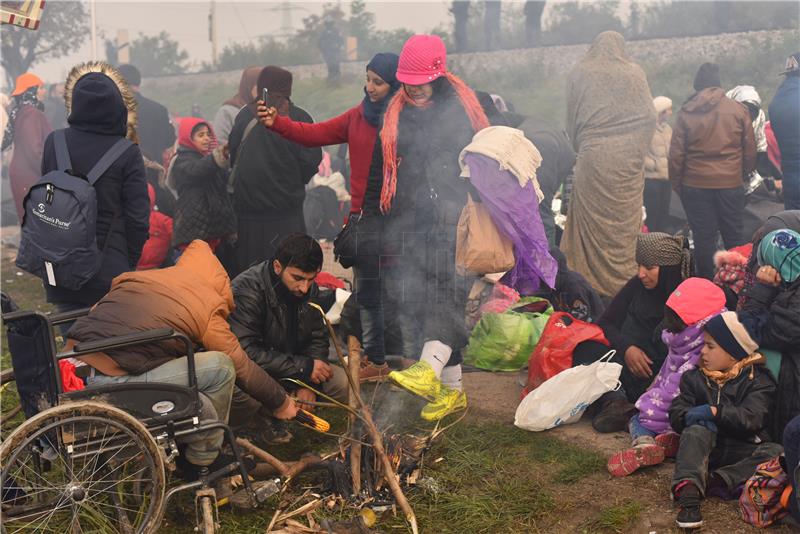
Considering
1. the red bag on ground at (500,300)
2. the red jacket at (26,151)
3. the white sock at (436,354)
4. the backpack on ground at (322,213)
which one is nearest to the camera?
the white sock at (436,354)

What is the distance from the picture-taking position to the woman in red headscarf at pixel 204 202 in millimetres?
7191

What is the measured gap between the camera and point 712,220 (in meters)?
8.51

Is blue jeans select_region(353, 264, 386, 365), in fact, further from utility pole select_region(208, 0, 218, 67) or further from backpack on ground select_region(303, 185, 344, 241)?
utility pole select_region(208, 0, 218, 67)

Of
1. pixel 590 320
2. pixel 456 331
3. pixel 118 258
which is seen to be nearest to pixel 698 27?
pixel 590 320

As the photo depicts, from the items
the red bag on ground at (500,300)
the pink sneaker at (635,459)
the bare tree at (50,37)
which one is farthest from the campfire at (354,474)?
the bare tree at (50,37)

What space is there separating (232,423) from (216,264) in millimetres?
880

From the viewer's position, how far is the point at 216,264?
4.71 metres

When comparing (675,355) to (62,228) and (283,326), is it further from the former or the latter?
(62,228)

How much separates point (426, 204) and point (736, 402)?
2.21m

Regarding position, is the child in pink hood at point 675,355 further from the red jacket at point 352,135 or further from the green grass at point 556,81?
the green grass at point 556,81

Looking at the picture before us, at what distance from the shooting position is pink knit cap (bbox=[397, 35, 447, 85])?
17.4 feet

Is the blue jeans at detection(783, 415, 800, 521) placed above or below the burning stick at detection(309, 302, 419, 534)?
above

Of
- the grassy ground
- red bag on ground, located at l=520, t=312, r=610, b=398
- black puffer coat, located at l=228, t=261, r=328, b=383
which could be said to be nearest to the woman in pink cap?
the grassy ground

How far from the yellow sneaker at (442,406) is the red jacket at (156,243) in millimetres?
3578
